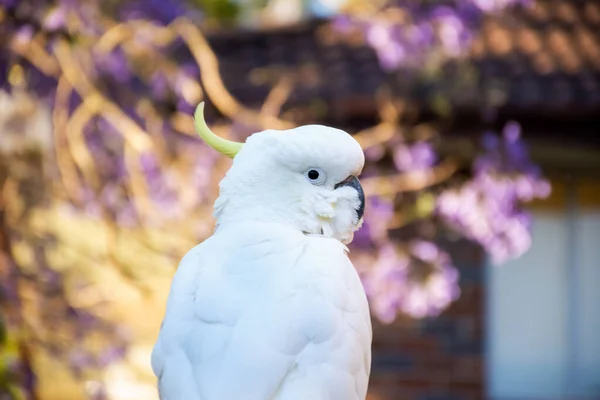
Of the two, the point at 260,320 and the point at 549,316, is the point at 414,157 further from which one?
the point at 260,320

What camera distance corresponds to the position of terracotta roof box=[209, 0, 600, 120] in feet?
13.3

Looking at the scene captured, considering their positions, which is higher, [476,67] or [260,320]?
[476,67]

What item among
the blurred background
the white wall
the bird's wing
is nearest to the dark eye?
the bird's wing

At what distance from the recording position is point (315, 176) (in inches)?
59.1

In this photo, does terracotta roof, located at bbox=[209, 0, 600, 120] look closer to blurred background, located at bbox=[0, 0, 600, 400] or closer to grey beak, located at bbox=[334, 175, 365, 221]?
blurred background, located at bbox=[0, 0, 600, 400]

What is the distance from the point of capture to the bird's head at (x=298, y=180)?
147 centimetres

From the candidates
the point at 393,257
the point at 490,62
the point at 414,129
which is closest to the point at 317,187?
the point at 393,257

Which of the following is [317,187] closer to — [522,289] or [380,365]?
[380,365]

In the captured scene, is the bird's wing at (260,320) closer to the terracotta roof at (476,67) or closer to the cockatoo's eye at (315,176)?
the cockatoo's eye at (315,176)

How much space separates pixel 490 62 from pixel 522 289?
1288 mm

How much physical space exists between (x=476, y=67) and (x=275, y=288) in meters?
3.02

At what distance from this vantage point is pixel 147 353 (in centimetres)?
445

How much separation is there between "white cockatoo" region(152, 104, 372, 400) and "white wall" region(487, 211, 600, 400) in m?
3.38

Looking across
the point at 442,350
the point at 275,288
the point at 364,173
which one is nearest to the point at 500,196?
the point at 364,173
